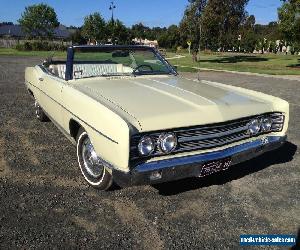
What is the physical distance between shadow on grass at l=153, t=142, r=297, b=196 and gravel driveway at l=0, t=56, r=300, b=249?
0.01 meters

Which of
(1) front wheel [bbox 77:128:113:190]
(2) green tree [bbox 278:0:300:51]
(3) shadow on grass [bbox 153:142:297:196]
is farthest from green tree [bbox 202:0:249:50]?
(1) front wheel [bbox 77:128:113:190]

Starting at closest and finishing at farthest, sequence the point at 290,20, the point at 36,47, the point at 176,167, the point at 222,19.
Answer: the point at 176,167
the point at 290,20
the point at 222,19
the point at 36,47

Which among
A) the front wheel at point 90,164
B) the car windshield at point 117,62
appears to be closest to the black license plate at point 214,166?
the front wheel at point 90,164

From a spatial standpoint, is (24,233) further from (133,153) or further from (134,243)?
(133,153)

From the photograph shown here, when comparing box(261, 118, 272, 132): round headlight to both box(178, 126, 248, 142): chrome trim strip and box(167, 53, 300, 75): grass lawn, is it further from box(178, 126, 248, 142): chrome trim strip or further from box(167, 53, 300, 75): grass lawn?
box(167, 53, 300, 75): grass lawn

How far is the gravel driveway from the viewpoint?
10.4ft

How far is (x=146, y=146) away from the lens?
3.32m

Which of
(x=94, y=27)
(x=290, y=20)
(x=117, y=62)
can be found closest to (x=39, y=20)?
(x=94, y=27)

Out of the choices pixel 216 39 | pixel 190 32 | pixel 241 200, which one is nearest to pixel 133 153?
pixel 241 200

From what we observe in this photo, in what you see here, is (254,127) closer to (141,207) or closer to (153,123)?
(153,123)

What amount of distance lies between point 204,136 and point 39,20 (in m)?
70.2

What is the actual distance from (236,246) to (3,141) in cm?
418

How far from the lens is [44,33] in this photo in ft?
227

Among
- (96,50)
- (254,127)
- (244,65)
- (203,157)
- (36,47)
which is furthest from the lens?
(36,47)
